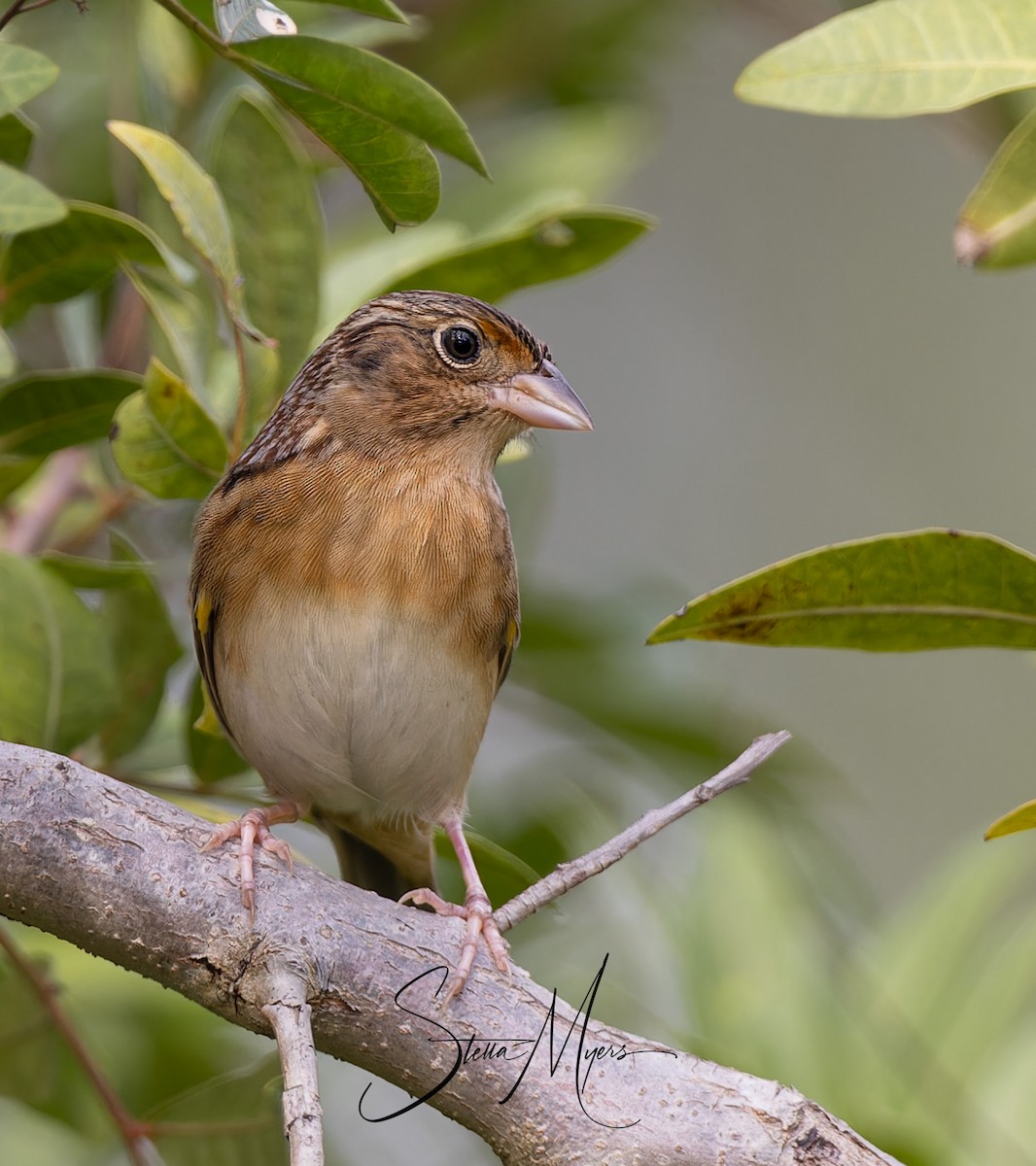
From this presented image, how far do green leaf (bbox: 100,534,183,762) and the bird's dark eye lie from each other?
2.41ft

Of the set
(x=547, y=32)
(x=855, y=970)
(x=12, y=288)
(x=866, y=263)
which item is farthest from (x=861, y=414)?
(x=12, y=288)

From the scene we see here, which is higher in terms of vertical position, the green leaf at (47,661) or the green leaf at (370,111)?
the green leaf at (370,111)

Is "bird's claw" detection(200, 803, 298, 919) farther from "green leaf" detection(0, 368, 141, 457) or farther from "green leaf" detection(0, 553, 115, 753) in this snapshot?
"green leaf" detection(0, 368, 141, 457)

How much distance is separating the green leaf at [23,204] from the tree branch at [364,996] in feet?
2.40

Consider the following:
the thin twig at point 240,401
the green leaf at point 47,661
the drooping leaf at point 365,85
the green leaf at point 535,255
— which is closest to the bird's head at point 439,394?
the green leaf at point 535,255

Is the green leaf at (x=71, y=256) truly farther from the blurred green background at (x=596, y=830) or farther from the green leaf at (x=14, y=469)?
the blurred green background at (x=596, y=830)

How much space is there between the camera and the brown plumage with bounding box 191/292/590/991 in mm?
2881

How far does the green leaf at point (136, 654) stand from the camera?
2881 mm

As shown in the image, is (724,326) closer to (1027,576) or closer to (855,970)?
(855,970)

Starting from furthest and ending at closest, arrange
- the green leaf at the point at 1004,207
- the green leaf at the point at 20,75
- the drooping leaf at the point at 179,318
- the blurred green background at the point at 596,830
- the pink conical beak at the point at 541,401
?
the blurred green background at the point at 596,830, the pink conical beak at the point at 541,401, the drooping leaf at the point at 179,318, the green leaf at the point at 1004,207, the green leaf at the point at 20,75

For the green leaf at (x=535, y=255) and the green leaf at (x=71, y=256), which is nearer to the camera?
the green leaf at (x=71, y=256)

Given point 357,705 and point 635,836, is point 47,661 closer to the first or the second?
point 357,705

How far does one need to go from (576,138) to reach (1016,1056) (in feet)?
8.04

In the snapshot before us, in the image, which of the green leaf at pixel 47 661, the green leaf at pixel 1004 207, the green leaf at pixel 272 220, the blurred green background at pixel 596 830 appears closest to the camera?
the green leaf at pixel 1004 207
